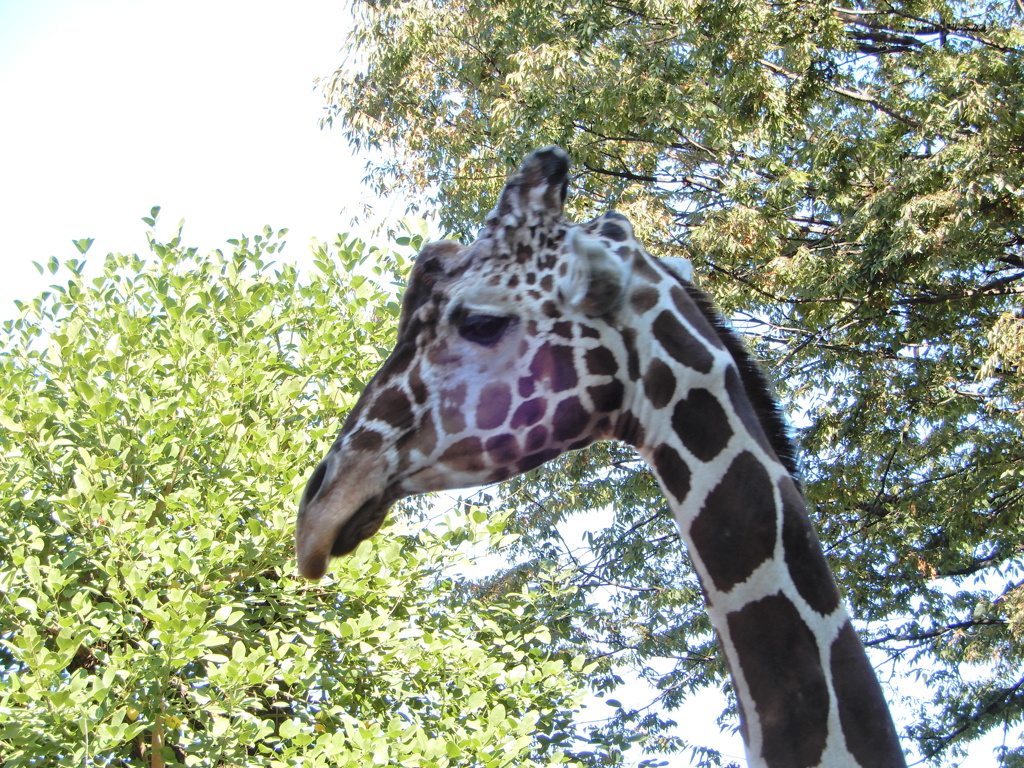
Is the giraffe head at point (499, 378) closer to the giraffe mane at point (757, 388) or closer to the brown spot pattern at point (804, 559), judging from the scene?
the giraffe mane at point (757, 388)

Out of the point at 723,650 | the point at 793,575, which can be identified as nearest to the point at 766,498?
the point at 793,575

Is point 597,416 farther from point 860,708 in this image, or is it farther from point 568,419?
point 860,708

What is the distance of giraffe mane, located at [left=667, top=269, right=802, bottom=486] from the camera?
9.15 feet

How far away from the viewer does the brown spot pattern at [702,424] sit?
2.56 m

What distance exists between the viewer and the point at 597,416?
270 cm

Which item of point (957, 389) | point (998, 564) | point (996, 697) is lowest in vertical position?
point (996, 697)

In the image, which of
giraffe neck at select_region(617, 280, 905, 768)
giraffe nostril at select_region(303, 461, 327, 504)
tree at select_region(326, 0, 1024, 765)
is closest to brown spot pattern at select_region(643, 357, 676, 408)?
giraffe neck at select_region(617, 280, 905, 768)

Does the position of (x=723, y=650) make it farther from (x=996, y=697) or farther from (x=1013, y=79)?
(x=996, y=697)

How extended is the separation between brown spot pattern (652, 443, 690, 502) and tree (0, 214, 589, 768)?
3.15 meters

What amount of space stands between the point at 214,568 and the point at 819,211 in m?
8.64

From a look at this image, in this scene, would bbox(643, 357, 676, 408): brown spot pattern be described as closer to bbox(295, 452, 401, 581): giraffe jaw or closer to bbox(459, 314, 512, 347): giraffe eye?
bbox(459, 314, 512, 347): giraffe eye

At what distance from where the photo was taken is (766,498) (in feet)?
8.16

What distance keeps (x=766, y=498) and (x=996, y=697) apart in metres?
12.4

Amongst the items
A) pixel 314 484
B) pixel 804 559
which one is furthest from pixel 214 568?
pixel 804 559
